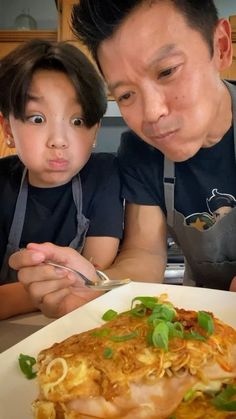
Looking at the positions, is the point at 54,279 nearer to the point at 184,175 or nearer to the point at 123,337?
the point at 123,337

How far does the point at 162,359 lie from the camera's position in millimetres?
584

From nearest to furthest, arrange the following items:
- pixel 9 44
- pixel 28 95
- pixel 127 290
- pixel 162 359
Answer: pixel 162 359
pixel 127 290
pixel 28 95
pixel 9 44

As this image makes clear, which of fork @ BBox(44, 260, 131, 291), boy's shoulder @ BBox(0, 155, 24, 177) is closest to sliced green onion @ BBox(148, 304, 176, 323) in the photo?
fork @ BBox(44, 260, 131, 291)

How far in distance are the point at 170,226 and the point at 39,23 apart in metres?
2.94

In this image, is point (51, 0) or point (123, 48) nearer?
point (123, 48)

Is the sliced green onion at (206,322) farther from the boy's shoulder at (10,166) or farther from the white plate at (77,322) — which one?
the boy's shoulder at (10,166)

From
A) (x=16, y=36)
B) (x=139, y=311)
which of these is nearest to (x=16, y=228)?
(x=139, y=311)

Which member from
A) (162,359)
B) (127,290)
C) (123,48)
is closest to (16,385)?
(162,359)

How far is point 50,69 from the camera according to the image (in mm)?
1251

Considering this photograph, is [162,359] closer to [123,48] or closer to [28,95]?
[123,48]

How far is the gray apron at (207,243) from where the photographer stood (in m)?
1.23

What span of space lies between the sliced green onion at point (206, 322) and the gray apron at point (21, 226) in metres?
0.74

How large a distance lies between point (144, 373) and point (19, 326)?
48cm

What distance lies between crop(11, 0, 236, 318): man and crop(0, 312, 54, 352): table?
7 cm
